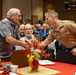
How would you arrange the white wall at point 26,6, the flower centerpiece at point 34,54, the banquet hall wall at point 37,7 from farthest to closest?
the banquet hall wall at point 37,7
the white wall at point 26,6
the flower centerpiece at point 34,54

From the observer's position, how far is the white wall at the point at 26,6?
1325 centimetres

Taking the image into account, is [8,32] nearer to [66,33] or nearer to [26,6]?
[66,33]

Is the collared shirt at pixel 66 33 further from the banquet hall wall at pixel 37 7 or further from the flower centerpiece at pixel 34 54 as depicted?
the banquet hall wall at pixel 37 7

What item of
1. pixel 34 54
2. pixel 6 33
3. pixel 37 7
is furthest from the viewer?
pixel 37 7

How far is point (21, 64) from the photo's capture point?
9.29ft

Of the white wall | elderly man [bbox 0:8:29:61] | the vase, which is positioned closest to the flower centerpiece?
the vase

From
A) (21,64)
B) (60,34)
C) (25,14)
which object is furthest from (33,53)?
(25,14)

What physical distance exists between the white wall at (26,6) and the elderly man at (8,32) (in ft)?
32.3

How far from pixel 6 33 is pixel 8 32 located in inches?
1.5

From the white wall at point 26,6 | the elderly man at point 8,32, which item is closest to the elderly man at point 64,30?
the elderly man at point 8,32

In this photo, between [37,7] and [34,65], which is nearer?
[34,65]

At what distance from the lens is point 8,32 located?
10.9ft

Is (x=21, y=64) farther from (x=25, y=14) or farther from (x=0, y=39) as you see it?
(x=25, y=14)

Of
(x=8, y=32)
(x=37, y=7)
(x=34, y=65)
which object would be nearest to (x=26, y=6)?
(x=37, y=7)
